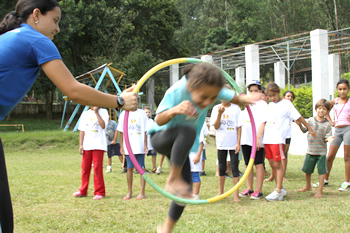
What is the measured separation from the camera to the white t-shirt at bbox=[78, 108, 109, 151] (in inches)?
283

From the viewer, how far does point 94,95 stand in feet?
8.23

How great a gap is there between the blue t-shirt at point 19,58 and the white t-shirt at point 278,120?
17.4ft

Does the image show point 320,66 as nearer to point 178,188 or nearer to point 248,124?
point 248,124

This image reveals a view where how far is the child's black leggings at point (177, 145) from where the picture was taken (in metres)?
3.48

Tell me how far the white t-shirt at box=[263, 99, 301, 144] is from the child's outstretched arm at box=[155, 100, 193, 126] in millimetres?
3985

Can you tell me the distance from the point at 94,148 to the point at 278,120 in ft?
12.7

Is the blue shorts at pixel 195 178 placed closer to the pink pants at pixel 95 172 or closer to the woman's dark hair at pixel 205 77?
the pink pants at pixel 95 172

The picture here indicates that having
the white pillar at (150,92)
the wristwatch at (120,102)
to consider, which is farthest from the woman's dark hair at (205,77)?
the white pillar at (150,92)

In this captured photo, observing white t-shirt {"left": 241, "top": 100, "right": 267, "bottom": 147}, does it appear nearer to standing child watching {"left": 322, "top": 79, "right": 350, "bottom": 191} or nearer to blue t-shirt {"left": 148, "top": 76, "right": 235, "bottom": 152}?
standing child watching {"left": 322, "top": 79, "right": 350, "bottom": 191}

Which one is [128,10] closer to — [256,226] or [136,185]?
[136,185]

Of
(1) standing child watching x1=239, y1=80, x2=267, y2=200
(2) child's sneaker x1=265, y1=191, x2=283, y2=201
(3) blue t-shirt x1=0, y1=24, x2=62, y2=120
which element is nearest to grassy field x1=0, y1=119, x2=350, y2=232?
(2) child's sneaker x1=265, y1=191, x2=283, y2=201

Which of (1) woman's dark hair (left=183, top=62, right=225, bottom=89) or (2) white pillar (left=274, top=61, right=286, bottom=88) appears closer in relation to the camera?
(1) woman's dark hair (left=183, top=62, right=225, bottom=89)

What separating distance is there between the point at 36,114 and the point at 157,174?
26681 millimetres

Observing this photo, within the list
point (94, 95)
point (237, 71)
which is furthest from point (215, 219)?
point (237, 71)
